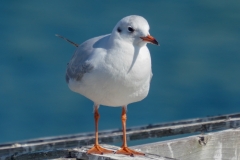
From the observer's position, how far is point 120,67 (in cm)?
321

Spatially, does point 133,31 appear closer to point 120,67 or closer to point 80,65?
point 120,67

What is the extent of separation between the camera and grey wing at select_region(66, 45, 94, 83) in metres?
3.35

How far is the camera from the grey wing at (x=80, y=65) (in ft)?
11.0

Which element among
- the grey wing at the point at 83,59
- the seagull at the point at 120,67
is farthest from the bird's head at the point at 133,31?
the grey wing at the point at 83,59

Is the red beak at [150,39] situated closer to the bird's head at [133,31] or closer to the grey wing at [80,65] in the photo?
the bird's head at [133,31]

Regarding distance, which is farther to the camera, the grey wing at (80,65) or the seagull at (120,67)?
the grey wing at (80,65)

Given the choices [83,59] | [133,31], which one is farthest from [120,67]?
[83,59]

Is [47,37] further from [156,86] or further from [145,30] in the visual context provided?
[145,30]

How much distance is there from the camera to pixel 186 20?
1059cm

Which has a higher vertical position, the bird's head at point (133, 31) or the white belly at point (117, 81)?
the bird's head at point (133, 31)

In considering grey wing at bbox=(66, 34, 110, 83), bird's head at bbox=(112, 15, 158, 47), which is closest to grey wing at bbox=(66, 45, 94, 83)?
grey wing at bbox=(66, 34, 110, 83)

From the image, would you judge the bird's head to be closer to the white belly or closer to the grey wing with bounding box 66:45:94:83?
the white belly

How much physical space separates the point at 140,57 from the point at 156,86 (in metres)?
6.04

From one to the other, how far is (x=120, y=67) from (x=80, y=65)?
30 centimetres
